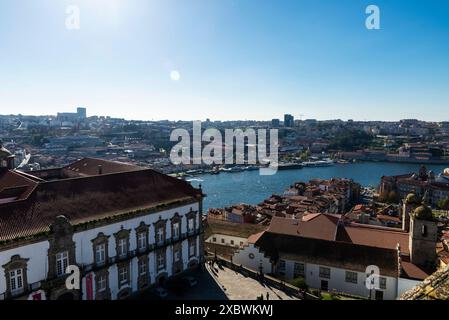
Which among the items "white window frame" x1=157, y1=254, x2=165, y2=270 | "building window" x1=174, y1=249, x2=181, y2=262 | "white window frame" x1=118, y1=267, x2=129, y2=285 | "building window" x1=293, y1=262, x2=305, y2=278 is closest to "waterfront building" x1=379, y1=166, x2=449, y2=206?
"building window" x1=293, y1=262, x2=305, y2=278

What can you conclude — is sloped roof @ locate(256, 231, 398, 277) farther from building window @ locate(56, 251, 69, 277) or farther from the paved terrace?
building window @ locate(56, 251, 69, 277)

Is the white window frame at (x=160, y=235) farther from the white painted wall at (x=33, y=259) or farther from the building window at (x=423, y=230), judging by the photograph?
the building window at (x=423, y=230)

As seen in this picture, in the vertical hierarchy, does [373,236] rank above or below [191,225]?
below

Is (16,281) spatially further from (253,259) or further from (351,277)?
(351,277)

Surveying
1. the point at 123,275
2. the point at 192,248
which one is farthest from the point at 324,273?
the point at 123,275

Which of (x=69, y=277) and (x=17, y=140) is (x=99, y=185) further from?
(x=17, y=140)

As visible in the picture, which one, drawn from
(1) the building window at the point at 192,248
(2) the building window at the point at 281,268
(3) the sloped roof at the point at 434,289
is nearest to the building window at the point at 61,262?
(1) the building window at the point at 192,248
